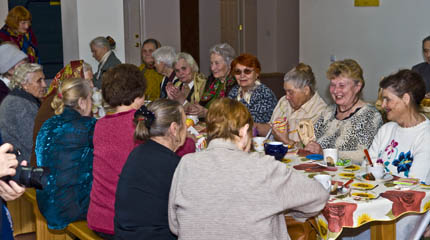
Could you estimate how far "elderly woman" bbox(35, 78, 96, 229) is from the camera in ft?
10.5

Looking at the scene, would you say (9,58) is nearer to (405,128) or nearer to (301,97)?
(301,97)

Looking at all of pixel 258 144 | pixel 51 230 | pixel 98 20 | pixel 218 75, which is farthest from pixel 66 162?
pixel 98 20

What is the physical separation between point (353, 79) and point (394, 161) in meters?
0.66

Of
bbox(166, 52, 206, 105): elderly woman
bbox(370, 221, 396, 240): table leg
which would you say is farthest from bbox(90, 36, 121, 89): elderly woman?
bbox(370, 221, 396, 240): table leg

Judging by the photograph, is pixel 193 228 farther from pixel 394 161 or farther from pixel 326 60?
pixel 326 60

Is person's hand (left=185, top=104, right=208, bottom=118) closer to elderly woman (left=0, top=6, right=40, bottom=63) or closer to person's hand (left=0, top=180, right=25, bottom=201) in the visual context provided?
person's hand (left=0, top=180, right=25, bottom=201)

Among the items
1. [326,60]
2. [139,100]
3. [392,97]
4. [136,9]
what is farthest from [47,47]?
[392,97]

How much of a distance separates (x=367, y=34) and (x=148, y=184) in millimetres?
4773

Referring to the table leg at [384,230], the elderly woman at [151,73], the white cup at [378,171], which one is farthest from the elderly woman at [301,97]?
the elderly woman at [151,73]

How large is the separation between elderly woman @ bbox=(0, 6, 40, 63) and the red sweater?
4538 mm

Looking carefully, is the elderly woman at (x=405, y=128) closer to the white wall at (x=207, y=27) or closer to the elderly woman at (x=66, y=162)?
the elderly woman at (x=66, y=162)

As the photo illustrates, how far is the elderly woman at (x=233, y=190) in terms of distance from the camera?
79.7 inches

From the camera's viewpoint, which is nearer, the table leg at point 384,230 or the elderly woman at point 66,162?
the table leg at point 384,230

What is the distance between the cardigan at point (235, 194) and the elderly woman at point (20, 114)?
2.24 meters
